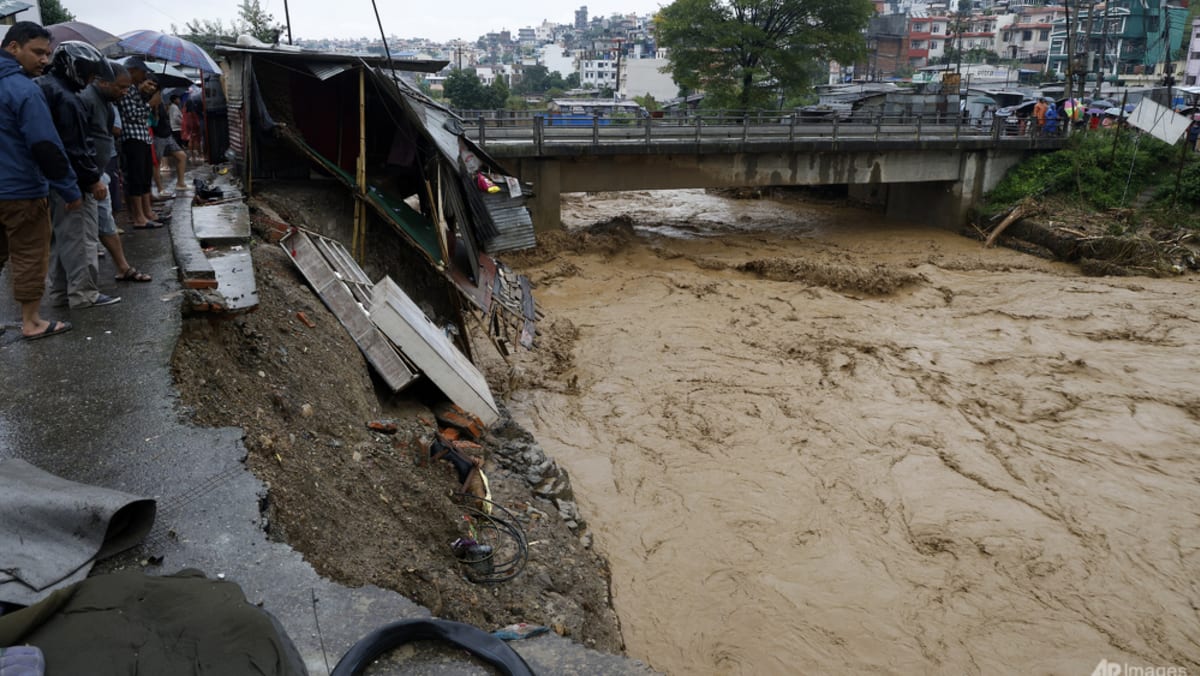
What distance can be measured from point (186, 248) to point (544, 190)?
38.5 feet

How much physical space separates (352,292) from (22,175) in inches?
129

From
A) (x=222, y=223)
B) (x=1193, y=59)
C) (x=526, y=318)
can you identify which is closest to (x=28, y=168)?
(x=222, y=223)

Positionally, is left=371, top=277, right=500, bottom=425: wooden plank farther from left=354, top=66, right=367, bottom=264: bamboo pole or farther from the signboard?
the signboard

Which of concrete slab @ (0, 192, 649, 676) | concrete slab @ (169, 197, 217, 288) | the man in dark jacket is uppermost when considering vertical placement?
the man in dark jacket

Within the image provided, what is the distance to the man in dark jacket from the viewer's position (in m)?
4.92

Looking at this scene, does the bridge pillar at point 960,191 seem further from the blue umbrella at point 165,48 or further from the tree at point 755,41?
the blue umbrella at point 165,48

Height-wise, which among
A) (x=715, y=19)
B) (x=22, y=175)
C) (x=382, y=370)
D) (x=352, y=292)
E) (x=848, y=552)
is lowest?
(x=848, y=552)

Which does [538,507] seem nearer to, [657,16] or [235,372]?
[235,372]

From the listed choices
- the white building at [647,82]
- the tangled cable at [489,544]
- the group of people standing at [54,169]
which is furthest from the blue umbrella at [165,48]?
the white building at [647,82]

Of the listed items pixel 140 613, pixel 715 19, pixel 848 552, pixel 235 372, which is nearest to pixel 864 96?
pixel 715 19

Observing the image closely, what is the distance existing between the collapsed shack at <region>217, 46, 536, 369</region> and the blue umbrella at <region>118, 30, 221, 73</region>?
2.18 feet

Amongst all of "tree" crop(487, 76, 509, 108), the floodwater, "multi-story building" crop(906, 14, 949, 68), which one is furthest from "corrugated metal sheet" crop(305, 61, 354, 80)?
"multi-story building" crop(906, 14, 949, 68)

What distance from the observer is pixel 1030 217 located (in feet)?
66.3

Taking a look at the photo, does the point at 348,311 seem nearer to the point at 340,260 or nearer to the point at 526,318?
the point at 340,260
